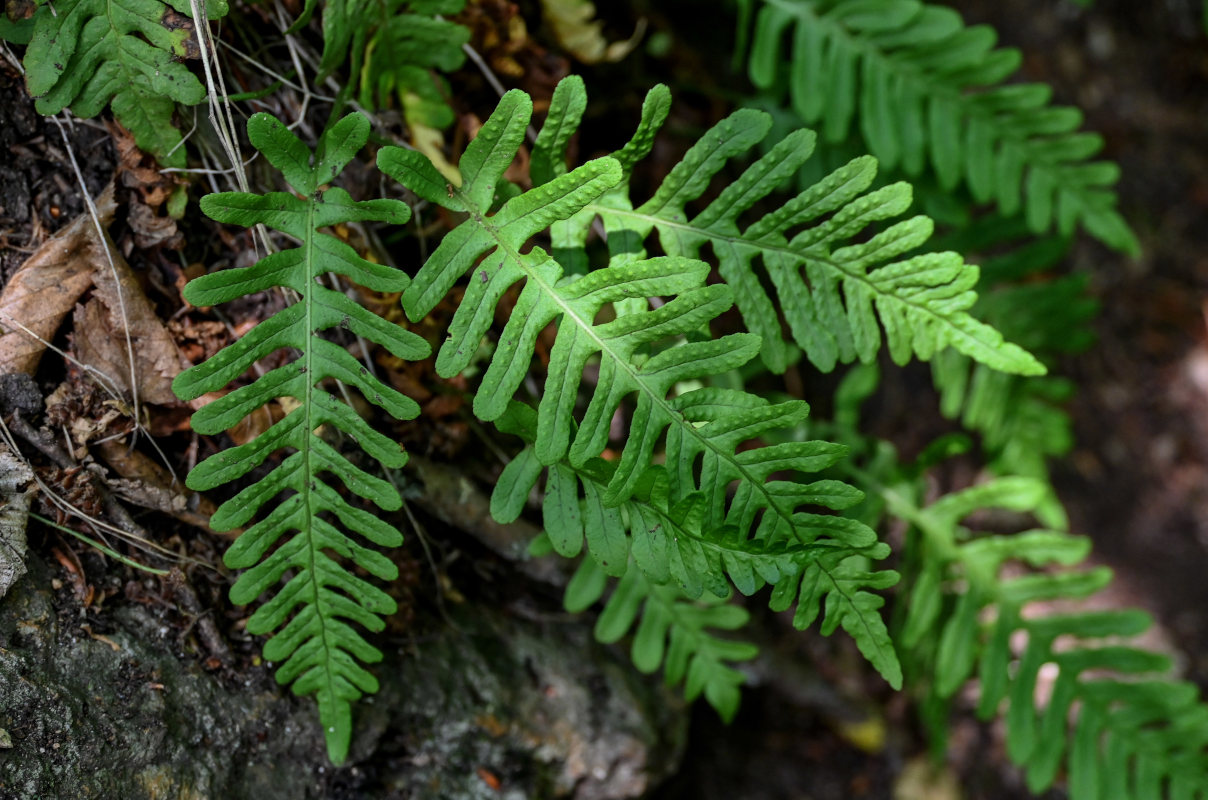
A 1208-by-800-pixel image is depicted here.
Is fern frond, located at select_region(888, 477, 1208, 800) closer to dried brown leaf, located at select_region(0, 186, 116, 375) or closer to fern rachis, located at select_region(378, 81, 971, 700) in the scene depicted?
fern rachis, located at select_region(378, 81, 971, 700)

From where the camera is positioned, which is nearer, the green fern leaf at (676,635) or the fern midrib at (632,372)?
the fern midrib at (632,372)

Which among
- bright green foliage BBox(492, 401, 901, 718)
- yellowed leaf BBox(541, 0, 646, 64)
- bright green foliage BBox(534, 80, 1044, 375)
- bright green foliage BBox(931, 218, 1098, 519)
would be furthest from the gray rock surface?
yellowed leaf BBox(541, 0, 646, 64)

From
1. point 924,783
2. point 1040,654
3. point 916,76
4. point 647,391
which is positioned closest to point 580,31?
point 916,76

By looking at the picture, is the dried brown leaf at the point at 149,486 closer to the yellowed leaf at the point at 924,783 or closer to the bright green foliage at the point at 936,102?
the bright green foliage at the point at 936,102

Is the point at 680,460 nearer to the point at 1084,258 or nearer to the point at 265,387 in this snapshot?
the point at 265,387

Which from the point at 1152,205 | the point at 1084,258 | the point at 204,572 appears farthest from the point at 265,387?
the point at 1152,205

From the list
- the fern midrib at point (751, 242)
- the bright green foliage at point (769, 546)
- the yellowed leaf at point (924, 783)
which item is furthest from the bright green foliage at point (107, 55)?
the yellowed leaf at point (924, 783)
